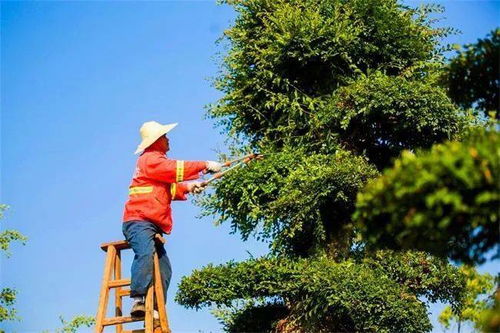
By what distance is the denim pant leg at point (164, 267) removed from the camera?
977 centimetres

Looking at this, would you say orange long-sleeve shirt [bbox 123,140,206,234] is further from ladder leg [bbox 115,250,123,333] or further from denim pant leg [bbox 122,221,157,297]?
ladder leg [bbox 115,250,123,333]

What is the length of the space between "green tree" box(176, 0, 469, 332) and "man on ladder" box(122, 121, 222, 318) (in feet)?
5.48

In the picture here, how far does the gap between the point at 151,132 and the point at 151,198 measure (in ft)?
3.39

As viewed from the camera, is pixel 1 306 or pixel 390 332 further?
pixel 1 306

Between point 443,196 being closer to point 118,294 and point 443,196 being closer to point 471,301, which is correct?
point 118,294

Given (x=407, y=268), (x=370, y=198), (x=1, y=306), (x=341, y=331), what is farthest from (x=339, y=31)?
(x=1, y=306)

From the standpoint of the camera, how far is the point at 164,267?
987 cm

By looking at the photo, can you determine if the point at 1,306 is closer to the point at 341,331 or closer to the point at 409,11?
the point at 341,331

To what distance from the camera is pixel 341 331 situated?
11367mm

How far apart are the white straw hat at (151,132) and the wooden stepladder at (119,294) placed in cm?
135

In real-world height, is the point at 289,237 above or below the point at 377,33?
below

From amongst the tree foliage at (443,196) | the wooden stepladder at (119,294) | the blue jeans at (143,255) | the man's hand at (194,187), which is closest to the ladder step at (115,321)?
the wooden stepladder at (119,294)

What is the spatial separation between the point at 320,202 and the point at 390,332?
2226 millimetres

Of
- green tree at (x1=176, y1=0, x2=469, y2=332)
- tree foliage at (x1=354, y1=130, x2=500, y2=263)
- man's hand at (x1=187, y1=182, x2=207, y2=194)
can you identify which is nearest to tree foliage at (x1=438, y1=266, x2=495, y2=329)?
green tree at (x1=176, y1=0, x2=469, y2=332)
